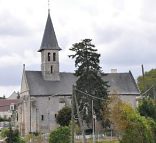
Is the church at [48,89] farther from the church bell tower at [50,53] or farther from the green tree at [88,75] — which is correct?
the green tree at [88,75]

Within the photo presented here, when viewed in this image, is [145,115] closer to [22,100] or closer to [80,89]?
[80,89]

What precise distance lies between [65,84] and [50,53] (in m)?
6.27

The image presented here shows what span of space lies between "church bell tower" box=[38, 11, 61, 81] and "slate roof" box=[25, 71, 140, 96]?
50.3 inches

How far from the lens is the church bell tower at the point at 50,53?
4097 inches

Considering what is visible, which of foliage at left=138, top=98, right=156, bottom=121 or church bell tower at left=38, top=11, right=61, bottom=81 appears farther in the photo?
church bell tower at left=38, top=11, right=61, bottom=81

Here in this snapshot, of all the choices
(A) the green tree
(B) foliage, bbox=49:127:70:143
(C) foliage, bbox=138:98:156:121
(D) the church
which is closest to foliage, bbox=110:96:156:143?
(C) foliage, bbox=138:98:156:121

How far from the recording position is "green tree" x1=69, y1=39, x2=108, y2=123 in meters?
78.1

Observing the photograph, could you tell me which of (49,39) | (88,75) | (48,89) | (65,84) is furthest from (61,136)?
(49,39)

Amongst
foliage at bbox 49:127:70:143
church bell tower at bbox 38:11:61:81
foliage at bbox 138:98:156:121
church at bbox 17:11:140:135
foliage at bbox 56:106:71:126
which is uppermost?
church bell tower at bbox 38:11:61:81

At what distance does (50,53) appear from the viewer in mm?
104375

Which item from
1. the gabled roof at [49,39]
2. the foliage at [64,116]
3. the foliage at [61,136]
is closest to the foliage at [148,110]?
the foliage at [61,136]

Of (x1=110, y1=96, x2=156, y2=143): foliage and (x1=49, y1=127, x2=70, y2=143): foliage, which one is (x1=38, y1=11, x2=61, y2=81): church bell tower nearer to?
(x1=49, y1=127, x2=70, y2=143): foliage

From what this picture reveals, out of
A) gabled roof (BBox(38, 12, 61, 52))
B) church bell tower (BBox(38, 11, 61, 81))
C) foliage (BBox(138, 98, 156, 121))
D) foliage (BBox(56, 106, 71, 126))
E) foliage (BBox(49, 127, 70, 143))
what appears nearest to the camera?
foliage (BBox(138, 98, 156, 121))

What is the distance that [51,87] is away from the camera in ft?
333
